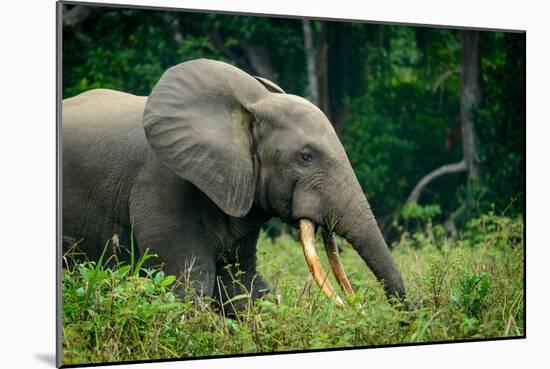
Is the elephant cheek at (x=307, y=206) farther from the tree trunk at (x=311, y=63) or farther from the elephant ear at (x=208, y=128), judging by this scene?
the tree trunk at (x=311, y=63)

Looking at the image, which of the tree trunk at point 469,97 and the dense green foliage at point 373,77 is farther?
the tree trunk at point 469,97

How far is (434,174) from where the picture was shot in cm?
1149

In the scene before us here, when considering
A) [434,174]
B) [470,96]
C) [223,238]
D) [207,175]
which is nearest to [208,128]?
[207,175]

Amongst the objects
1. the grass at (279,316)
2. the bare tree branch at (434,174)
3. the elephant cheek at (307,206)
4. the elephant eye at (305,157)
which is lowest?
the bare tree branch at (434,174)

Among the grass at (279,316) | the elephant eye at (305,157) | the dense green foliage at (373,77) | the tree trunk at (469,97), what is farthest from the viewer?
the tree trunk at (469,97)

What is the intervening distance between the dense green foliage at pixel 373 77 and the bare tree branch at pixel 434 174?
123 mm

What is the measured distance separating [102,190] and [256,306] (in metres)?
1.09

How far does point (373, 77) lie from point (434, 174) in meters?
1.12

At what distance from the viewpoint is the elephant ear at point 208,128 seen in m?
6.54

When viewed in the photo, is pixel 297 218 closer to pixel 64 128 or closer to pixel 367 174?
pixel 64 128

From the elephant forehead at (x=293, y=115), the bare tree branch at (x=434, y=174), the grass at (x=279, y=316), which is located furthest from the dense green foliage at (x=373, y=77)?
the elephant forehead at (x=293, y=115)

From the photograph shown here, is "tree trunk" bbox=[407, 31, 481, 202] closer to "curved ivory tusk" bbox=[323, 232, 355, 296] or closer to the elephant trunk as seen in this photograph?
"curved ivory tusk" bbox=[323, 232, 355, 296]

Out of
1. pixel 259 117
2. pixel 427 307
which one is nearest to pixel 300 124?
pixel 259 117

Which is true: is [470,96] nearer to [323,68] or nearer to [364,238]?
[323,68]
